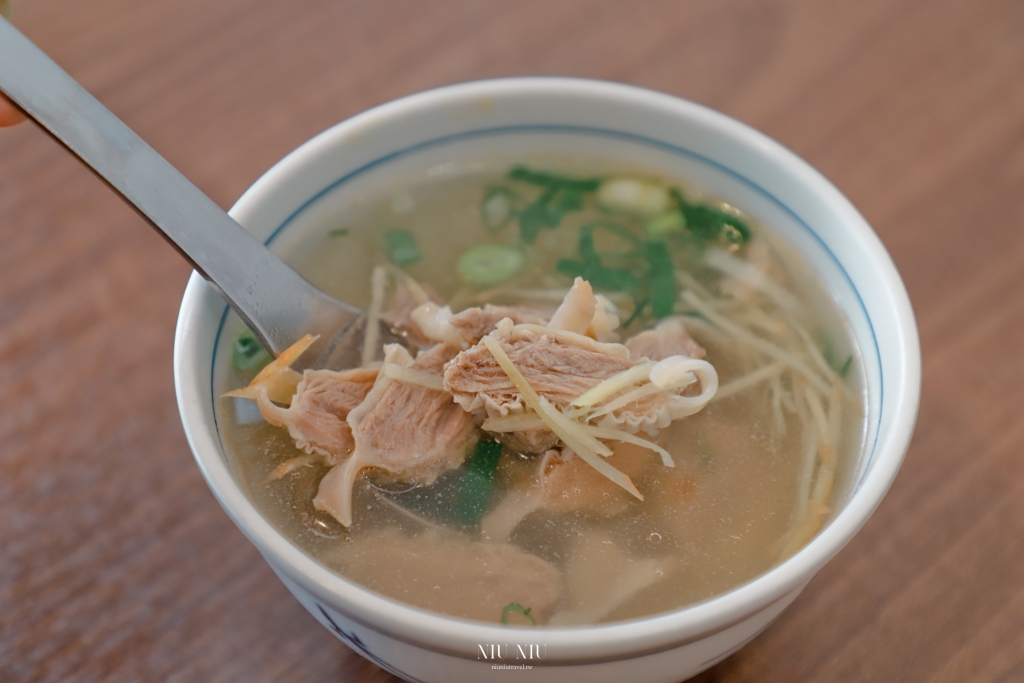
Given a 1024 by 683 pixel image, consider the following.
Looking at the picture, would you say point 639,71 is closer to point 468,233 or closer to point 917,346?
point 468,233

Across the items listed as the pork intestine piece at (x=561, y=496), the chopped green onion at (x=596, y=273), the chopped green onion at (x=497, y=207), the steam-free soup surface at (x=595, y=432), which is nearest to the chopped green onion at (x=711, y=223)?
the steam-free soup surface at (x=595, y=432)

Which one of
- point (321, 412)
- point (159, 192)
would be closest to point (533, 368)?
point (321, 412)

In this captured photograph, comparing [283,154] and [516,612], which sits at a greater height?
[283,154]

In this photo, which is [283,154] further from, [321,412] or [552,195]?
[321,412]

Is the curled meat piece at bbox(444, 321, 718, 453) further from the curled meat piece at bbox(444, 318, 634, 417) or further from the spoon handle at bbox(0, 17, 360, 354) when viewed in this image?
the spoon handle at bbox(0, 17, 360, 354)

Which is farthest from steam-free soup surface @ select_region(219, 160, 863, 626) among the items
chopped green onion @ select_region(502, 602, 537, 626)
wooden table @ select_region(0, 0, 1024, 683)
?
wooden table @ select_region(0, 0, 1024, 683)
